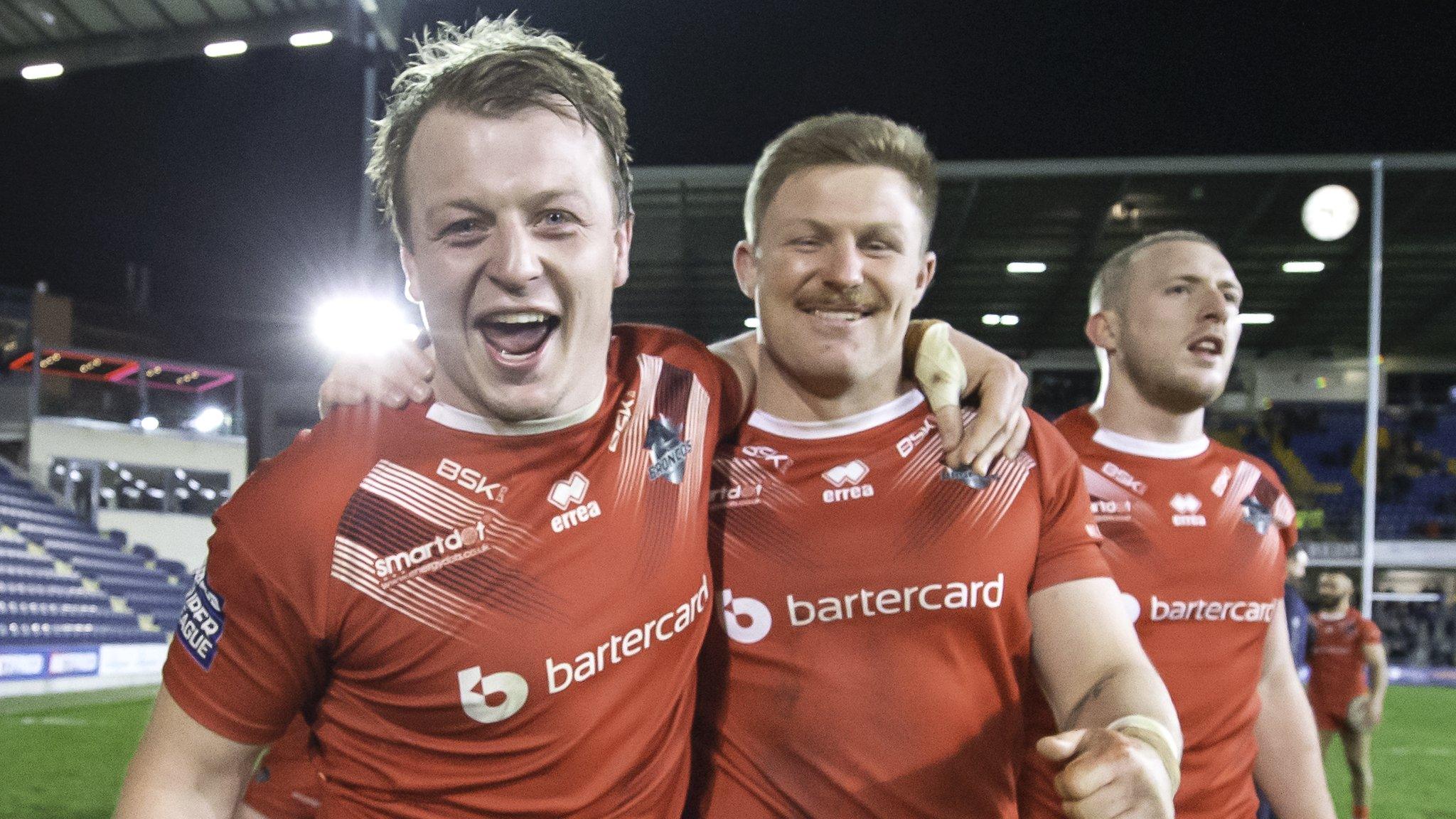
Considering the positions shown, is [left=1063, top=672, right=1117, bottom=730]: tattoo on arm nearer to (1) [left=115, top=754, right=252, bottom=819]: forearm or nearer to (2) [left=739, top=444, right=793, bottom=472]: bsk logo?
(2) [left=739, top=444, right=793, bottom=472]: bsk logo

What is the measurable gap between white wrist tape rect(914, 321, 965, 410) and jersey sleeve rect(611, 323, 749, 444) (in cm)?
36

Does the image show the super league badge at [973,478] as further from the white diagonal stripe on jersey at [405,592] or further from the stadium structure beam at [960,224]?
the stadium structure beam at [960,224]

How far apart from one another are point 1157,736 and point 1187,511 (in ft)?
4.62

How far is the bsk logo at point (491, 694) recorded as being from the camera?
1.58 m

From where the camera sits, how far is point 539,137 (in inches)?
64.0

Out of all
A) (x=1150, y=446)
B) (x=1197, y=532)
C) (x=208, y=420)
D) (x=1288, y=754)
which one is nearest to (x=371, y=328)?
(x=1150, y=446)

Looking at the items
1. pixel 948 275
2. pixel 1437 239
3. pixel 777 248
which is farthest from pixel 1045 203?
pixel 777 248

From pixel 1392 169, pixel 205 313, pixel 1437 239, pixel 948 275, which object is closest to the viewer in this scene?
pixel 1392 169

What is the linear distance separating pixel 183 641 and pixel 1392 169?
18.1 m

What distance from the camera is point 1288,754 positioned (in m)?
2.77

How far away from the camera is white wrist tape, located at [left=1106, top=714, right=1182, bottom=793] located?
1396 millimetres

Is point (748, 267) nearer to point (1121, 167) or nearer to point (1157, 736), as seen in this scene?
point (1157, 736)

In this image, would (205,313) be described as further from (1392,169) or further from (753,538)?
(753,538)

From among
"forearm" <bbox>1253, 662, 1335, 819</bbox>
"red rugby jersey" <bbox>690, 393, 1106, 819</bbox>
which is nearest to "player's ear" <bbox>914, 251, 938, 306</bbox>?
"red rugby jersey" <bbox>690, 393, 1106, 819</bbox>
